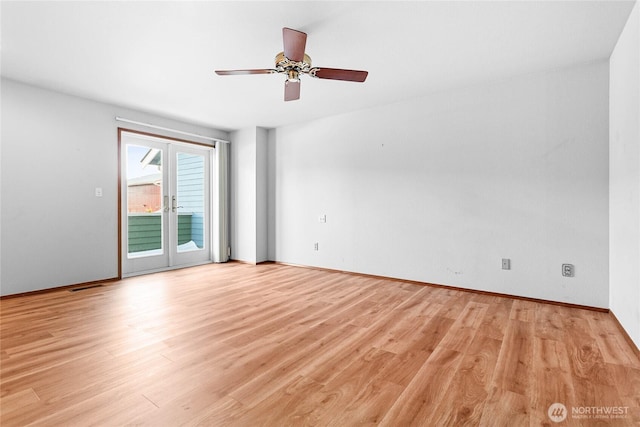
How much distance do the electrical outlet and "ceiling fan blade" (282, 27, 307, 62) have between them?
11.1ft

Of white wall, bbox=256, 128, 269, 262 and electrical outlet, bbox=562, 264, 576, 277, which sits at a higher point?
white wall, bbox=256, 128, 269, 262

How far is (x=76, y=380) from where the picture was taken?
6.10 feet

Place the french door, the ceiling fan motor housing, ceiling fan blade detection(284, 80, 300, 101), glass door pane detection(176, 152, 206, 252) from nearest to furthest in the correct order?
the ceiling fan motor housing, ceiling fan blade detection(284, 80, 300, 101), the french door, glass door pane detection(176, 152, 206, 252)

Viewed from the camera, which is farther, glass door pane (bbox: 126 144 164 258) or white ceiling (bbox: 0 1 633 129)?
glass door pane (bbox: 126 144 164 258)

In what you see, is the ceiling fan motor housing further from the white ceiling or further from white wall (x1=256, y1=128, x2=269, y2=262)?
white wall (x1=256, y1=128, x2=269, y2=262)

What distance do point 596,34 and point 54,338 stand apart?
517 centimetres

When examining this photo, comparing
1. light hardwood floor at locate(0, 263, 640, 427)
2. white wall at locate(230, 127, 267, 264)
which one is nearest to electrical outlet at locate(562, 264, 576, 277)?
light hardwood floor at locate(0, 263, 640, 427)

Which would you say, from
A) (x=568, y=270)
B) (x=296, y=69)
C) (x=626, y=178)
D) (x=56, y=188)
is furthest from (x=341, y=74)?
(x=56, y=188)

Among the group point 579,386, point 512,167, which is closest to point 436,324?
point 579,386

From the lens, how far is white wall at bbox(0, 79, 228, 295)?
3.56 meters

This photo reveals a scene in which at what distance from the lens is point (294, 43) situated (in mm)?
2289

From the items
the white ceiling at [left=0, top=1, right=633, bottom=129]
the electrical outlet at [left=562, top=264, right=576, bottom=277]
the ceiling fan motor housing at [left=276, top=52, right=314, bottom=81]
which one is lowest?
the electrical outlet at [left=562, top=264, right=576, bottom=277]

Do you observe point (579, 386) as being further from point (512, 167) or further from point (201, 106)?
point (201, 106)

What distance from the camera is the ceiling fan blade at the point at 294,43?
218cm
